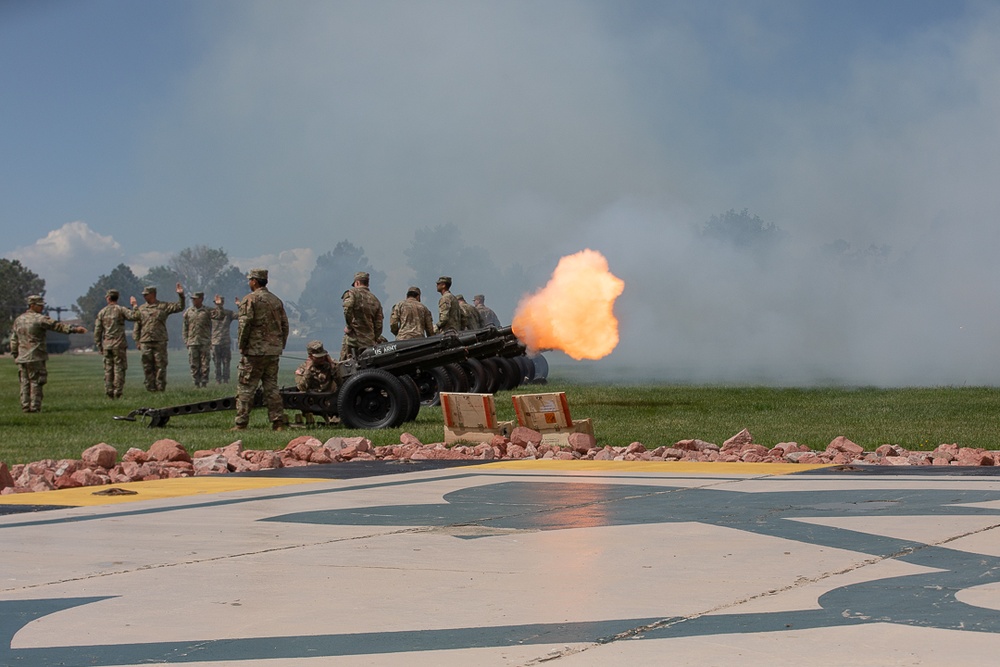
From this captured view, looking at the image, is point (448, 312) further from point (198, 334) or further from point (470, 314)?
point (198, 334)

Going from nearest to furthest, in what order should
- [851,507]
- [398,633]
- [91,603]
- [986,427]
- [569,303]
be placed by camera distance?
[398,633] → [91,603] → [851,507] → [986,427] → [569,303]

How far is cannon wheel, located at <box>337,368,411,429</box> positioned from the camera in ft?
64.8

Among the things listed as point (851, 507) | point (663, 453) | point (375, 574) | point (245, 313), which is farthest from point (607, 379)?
point (375, 574)

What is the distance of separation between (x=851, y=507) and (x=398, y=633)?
15.8ft

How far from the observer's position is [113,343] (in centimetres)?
3094

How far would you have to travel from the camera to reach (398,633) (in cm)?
593

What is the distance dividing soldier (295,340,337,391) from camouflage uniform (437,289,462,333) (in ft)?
24.9

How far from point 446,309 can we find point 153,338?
24.7 ft

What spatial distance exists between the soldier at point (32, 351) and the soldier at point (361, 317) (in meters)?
4.52

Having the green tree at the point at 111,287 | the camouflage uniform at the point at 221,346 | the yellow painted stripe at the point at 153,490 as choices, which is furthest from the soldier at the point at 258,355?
the green tree at the point at 111,287

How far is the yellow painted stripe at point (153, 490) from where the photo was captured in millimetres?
11164

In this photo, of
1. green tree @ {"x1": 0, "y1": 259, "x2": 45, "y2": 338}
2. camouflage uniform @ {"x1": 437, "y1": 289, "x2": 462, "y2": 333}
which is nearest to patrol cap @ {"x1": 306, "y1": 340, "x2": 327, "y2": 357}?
camouflage uniform @ {"x1": 437, "y1": 289, "x2": 462, "y2": 333}

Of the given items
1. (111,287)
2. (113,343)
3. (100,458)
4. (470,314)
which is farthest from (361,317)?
(111,287)

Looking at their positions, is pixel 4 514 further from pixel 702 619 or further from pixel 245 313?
pixel 245 313
